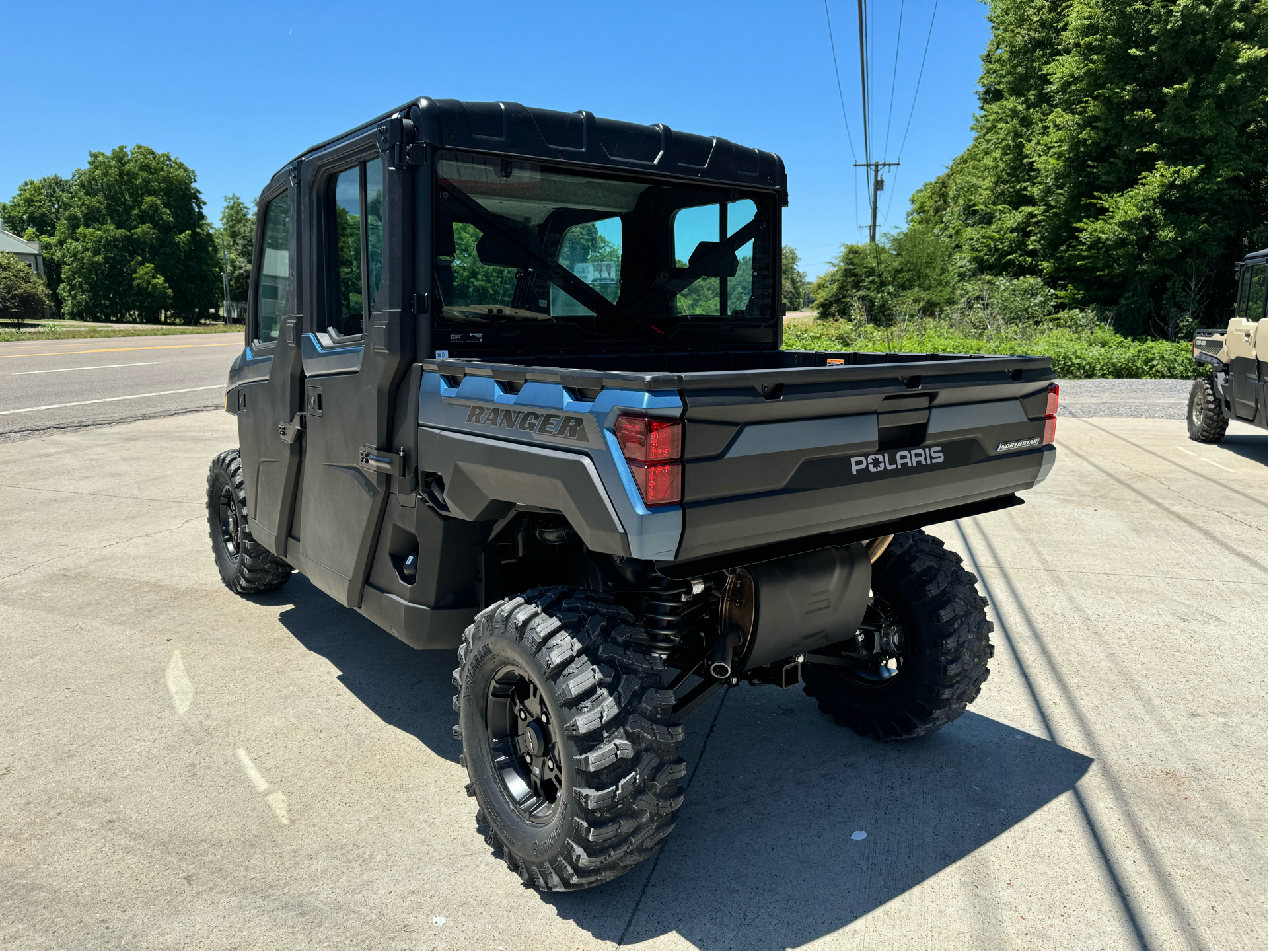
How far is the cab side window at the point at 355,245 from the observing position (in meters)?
3.53

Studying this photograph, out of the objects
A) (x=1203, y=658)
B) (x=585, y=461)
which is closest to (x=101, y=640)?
(x=585, y=461)

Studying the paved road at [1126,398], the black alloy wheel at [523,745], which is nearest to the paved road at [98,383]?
the black alloy wheel at [523,745]

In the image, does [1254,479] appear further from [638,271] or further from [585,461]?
[585,461]

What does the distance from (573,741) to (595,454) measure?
875 mm

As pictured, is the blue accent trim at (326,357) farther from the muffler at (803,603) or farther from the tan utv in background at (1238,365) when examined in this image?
the tan utv in background at (1238,365)

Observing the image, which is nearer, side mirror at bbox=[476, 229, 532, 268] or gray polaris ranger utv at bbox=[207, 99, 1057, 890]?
gray polaris ranger utv at bbox=[207, 99, 1057, 890]

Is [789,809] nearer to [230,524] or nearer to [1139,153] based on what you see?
[230,524]

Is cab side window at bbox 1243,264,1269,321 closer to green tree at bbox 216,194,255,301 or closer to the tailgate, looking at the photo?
the tailgate

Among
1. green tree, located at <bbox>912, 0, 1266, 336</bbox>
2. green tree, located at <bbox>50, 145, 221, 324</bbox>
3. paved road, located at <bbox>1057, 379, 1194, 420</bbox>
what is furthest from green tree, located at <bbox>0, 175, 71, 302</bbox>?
paved road, located at <bbox>1057, 379, 1194, 420</bbox>

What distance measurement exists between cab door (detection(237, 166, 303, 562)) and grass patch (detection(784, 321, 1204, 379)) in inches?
517

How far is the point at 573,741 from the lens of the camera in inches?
106

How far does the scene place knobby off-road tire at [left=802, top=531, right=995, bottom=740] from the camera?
3670mm

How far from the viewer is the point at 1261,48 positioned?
74.8ft

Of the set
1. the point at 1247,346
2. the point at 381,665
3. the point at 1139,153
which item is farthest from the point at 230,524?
the point at 1139,153
